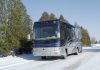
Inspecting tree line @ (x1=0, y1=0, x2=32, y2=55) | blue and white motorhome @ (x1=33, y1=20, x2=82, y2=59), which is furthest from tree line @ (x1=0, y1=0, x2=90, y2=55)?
blue and white motorhome @ (x1=33, y1=20, x2=82, y2=59)

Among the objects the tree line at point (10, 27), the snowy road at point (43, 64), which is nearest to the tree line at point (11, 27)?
the tree line at point (10, 27)

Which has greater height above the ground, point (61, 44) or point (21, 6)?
point (21, 6)

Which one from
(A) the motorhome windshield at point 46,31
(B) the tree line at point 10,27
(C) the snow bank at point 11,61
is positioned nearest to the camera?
(C) the snow bank at point 11,61

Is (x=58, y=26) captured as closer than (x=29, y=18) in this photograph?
Yes

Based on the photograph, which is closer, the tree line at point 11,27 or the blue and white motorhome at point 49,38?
the blue and white motorhome at point 49,38

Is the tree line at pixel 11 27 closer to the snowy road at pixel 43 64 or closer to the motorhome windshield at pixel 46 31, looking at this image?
the snowy road at pixel 43 64

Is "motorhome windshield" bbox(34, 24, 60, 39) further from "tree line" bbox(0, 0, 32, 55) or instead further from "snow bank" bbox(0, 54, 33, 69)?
"tree line" bbox(0, 0, 32, 55)

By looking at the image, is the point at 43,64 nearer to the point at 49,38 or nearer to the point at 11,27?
the point at 49,38

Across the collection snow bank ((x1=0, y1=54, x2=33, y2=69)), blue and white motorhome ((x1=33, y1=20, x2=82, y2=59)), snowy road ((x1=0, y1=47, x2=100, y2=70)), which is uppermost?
blue and white motorhome ((x1=33, y1=20, x2=82, y2=59))

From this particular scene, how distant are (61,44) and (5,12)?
8356 millimetres

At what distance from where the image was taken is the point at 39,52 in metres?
23.6

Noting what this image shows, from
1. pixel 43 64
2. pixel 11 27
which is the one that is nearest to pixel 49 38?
pixel 43 64

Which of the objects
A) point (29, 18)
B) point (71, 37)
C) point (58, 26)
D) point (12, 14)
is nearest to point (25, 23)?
point (29, 18)

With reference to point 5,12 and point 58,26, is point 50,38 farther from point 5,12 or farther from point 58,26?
point 5,12
